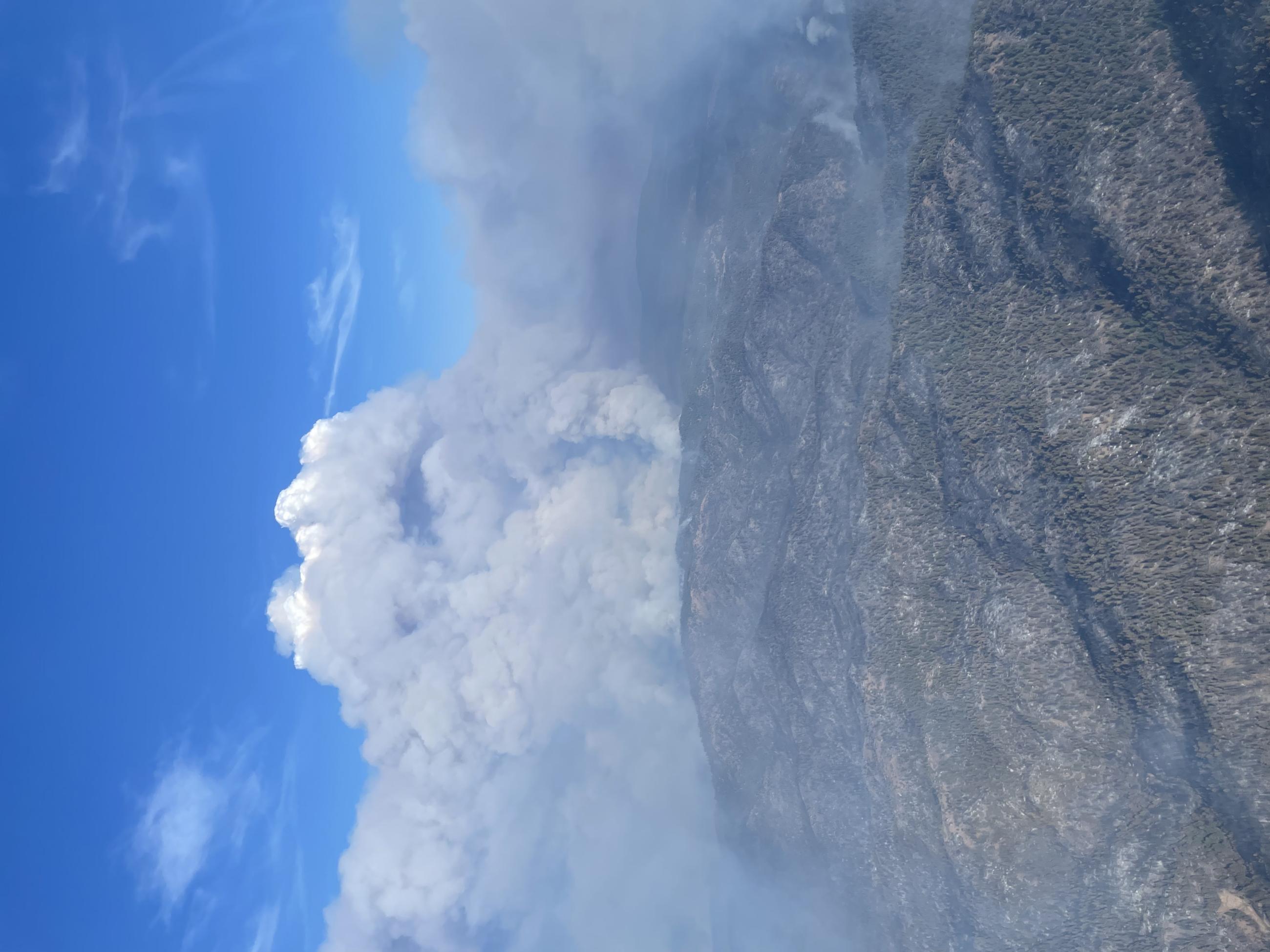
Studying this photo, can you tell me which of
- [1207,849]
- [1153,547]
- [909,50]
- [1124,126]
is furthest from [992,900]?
[909,50]

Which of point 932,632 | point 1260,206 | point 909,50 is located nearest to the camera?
point 1260,206

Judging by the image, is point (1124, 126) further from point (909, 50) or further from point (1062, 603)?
point (1062, 603)

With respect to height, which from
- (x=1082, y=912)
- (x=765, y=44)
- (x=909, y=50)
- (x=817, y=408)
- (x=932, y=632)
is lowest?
(x=1082, y=912)

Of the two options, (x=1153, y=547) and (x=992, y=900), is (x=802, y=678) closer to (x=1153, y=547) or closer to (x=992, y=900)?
(x=992, y=900)

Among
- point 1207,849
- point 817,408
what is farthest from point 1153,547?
point 817,408

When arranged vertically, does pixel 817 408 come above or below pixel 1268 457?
above

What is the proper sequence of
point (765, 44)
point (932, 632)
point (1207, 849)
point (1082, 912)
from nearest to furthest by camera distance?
point (1207, 849) < point (1082, 912) < point (932, 632) < point (765, 44)

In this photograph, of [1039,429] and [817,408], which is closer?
[1039,429]
